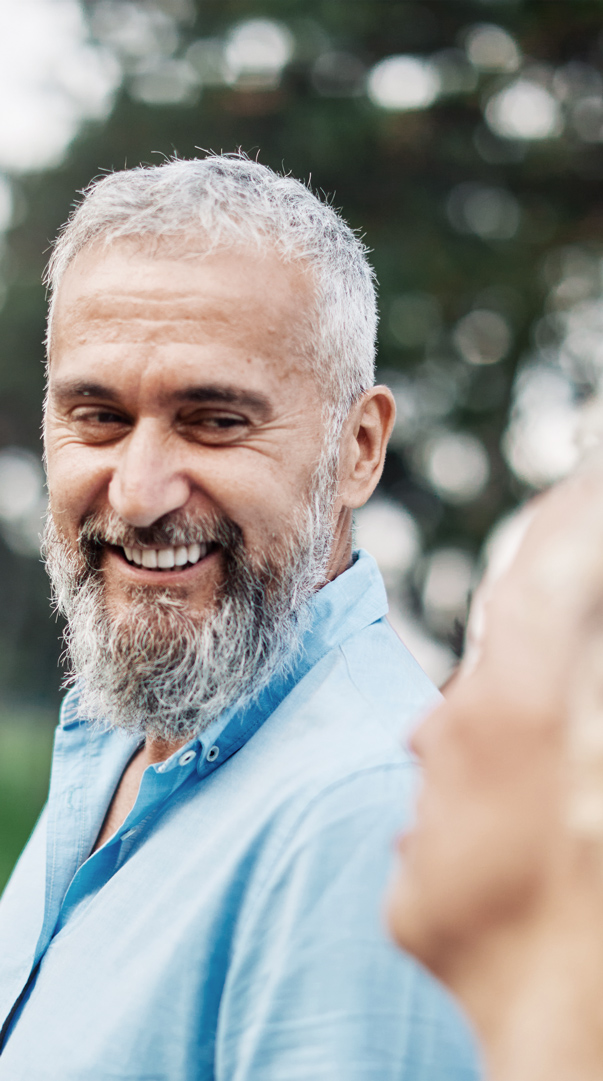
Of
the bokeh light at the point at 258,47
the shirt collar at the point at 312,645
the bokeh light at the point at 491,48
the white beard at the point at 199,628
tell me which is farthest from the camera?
the bokeh light at the point at 258,47

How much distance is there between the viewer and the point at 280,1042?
1004 mm

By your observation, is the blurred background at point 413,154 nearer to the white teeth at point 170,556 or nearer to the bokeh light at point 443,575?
the bokeh light at point 443,575

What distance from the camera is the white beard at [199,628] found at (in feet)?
5.20

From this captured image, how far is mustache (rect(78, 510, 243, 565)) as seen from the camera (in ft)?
5.09

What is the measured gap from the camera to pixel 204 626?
1.61 meters

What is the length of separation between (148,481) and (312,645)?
37 cm

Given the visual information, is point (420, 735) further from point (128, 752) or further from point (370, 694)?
point (128, 752)

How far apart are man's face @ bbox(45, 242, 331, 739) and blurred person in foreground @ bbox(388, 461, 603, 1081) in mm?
1082

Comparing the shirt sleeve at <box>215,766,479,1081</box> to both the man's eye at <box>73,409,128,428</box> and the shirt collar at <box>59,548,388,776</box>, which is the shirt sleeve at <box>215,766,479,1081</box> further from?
the man's eye at <box>73,409,128,428</box>

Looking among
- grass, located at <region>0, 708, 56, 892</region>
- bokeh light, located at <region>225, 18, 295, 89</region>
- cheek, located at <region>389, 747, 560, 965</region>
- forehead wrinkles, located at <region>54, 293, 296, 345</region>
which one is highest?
bokeh light, located at <region>225, 18, 295, 89</region>

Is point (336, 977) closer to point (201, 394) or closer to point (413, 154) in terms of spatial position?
point (201, 394)

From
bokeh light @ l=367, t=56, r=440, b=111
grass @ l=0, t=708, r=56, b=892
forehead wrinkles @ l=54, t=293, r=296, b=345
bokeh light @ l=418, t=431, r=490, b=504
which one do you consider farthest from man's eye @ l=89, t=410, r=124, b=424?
bokeh light @ l=418, t=431, r=490, b=504

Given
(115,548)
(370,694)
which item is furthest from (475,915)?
(115,548)

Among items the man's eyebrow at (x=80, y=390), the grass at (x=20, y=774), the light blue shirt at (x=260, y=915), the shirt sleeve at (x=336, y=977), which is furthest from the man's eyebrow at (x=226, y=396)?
the grass at (x=20, y=774)
